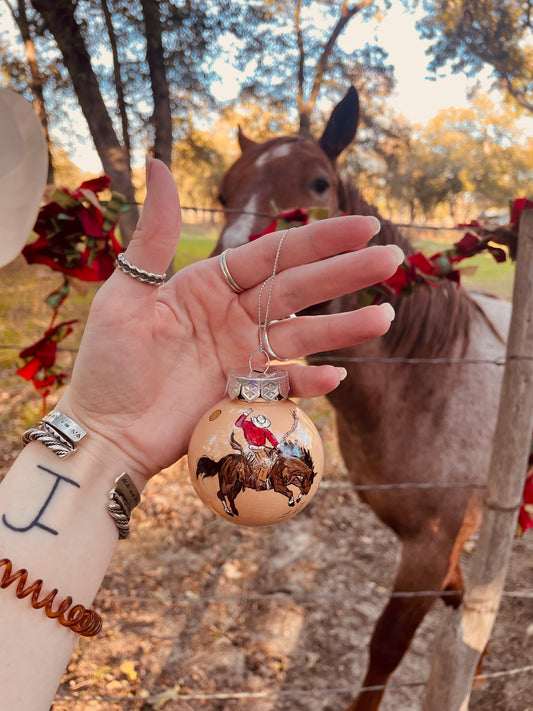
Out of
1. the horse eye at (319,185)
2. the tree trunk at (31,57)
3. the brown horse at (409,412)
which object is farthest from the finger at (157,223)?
the horse eye at (319,185)

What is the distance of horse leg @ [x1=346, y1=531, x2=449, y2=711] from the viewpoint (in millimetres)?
1942

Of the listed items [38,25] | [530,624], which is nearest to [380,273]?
[38,25]

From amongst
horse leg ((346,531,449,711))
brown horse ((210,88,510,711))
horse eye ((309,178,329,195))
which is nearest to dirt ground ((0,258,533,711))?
horse leg ((346,531,449,711))

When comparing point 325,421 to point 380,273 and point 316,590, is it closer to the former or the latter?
point 316,590

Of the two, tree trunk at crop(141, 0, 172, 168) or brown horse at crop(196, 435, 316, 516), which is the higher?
tree trunk at crop(141, 0, 172, 168)

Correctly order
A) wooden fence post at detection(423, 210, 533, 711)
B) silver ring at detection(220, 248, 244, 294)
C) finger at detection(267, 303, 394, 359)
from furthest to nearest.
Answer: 1. wooden fence post at detection(423, 210, 533, 711)
2. silver ring at detection(220, 248, 244, 294)
3. finger at detection(267, 303, 394, 359)

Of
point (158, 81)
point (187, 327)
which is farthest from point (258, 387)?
point (158, 81)

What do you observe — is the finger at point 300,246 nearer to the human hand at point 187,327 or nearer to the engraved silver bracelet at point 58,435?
the human hand at point 187,327

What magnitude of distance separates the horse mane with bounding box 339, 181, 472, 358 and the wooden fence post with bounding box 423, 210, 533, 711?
467 mm

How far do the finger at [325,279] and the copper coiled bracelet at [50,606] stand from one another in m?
0.74

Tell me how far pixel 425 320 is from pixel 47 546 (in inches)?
67.4

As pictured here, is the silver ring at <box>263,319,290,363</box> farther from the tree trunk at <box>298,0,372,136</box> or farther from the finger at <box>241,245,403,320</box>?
the tree trunk at <box>298,0,372,136</box>

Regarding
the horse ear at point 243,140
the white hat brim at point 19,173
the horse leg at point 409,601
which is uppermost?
the horse ear at point 243,140

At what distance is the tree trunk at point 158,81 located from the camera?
5.63ft
